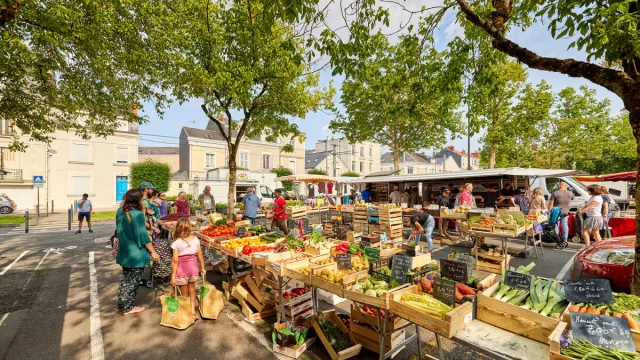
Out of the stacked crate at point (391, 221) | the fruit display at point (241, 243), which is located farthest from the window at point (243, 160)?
the fruit display at point (241, 243)

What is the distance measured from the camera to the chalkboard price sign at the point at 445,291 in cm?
282

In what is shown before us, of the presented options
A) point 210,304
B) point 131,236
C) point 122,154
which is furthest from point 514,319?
point 122,154

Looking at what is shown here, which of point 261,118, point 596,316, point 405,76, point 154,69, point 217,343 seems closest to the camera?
point 596,316

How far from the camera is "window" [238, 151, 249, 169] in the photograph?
34.3 meters

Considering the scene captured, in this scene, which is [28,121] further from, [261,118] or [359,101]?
[359,101]

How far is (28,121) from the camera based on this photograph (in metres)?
9.28

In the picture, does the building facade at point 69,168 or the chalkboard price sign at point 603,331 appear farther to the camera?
the building facade at point 69,168

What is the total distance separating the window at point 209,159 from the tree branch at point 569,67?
3187cm

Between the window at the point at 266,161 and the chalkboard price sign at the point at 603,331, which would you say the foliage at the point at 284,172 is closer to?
the window at the point at 266,161

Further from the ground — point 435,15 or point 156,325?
point 435,15

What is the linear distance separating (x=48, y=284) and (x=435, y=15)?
9.31 meters

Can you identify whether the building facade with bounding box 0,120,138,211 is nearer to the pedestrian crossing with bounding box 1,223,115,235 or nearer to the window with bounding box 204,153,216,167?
the window with bounding box 204,153,216,167

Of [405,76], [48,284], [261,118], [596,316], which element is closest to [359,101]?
[261,118]

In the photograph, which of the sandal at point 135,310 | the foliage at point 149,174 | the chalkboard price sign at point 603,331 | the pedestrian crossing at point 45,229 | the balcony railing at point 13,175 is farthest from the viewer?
the foliage at point 149,174
